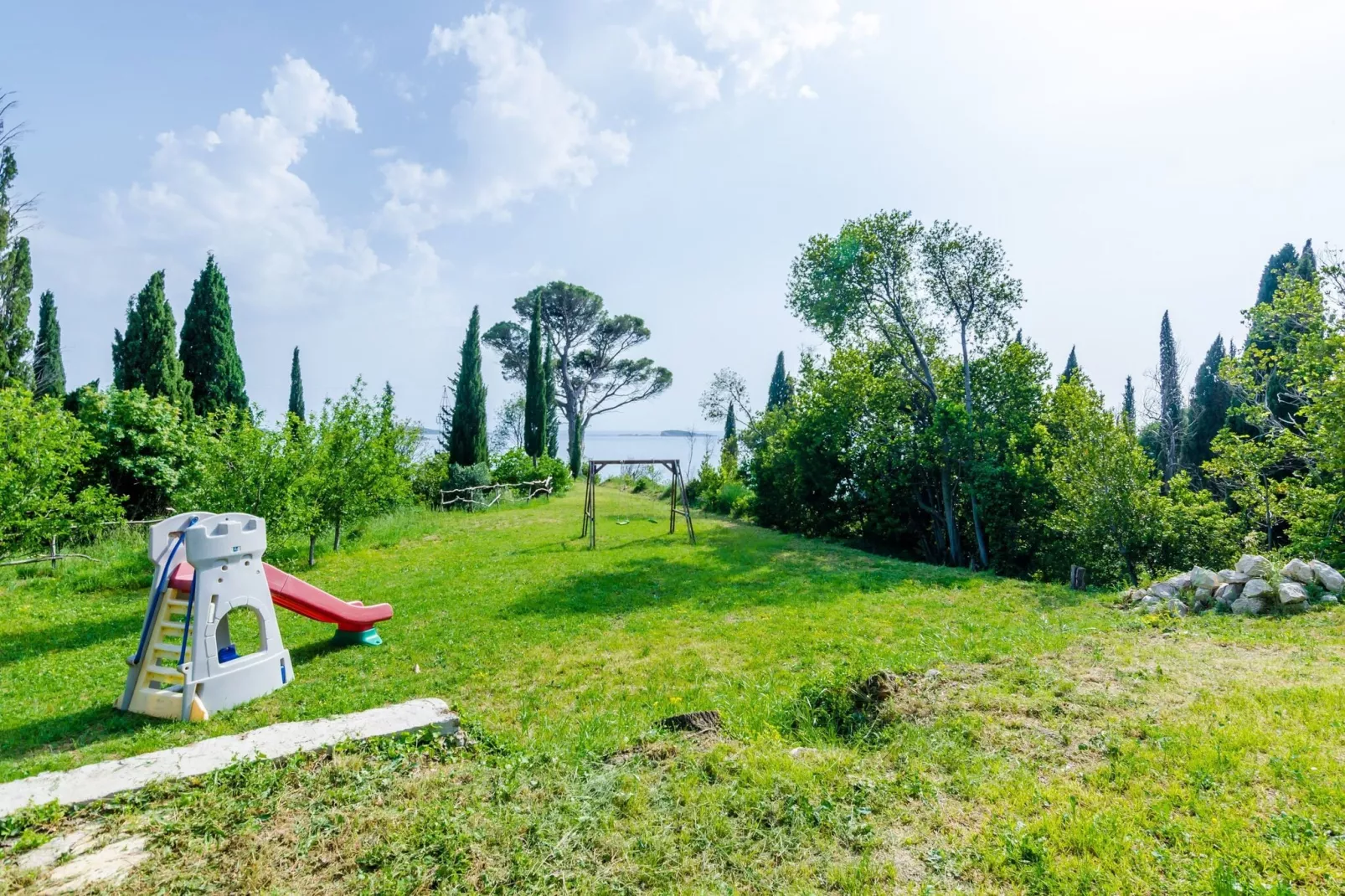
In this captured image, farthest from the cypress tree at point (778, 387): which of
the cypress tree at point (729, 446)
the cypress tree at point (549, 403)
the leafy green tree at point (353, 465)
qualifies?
the leafy green tree at point (353, 465)

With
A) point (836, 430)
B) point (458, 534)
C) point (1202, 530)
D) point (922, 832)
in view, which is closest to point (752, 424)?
point (836, 430)

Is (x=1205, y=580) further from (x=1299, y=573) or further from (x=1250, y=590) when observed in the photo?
(x=1299, y=573)

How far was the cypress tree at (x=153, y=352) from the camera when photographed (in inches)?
528

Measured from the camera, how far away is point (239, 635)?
19.4 ft

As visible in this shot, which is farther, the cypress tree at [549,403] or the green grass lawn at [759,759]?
the cypress tree at [549,403]

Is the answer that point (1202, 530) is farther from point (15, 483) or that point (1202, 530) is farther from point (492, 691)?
point (15, 483)

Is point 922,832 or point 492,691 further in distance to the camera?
point 492,691

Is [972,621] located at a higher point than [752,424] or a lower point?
lower

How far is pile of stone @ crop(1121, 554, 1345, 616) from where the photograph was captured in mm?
6020

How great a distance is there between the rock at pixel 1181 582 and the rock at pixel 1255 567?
1.62ft

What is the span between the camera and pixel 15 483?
21.8 feet

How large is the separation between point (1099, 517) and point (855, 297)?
7.20 metres

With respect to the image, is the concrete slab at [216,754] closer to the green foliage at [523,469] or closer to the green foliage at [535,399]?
the green foliage at [523,469]

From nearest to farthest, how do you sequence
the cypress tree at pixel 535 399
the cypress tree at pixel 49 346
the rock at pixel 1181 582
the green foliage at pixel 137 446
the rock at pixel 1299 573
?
the rock at pixel 1299 573 → the rock at pixel 1181 582 → the green foliage at pixel 137 446 → the cypress tree at pixel 49 346 → the cypress tree at pixel 535 399
